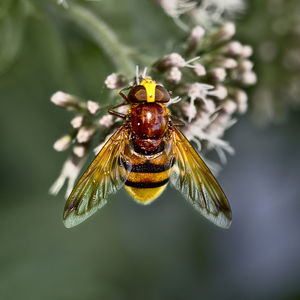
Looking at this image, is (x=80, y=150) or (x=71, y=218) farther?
(x=80, y=150)

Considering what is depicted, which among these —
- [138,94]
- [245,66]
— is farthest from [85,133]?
[245,66]

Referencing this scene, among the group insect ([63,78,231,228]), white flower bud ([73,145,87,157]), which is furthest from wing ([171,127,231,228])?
white flower bud ([73,145,87,157])

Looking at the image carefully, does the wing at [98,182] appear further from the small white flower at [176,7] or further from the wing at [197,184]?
the small white flower at [176,7]

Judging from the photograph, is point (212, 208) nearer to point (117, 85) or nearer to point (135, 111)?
point (135, 111)

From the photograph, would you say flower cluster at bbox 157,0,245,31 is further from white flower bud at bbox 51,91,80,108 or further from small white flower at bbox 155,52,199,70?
white flower bud at bbox 51,91,80,108

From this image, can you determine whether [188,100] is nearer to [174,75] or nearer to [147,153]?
[174,75]

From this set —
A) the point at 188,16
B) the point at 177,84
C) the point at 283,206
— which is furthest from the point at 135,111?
the point at 283,206
